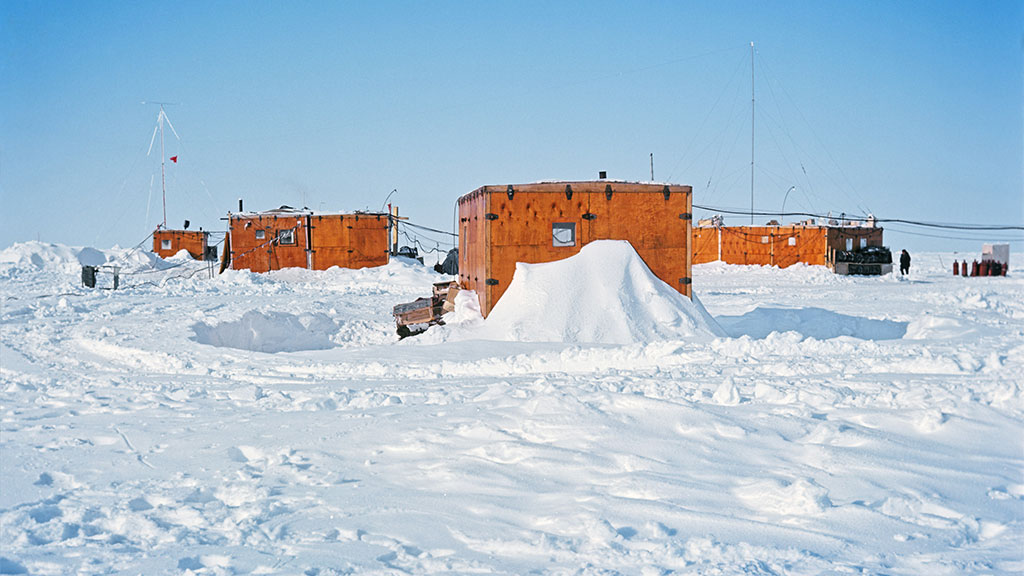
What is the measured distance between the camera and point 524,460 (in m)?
4.99

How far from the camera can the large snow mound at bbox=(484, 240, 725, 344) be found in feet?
37.2

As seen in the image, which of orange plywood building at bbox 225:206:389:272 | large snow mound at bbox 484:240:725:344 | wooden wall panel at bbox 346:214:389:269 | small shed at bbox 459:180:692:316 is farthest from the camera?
wooden wall panel at bbox 346:214:389:269

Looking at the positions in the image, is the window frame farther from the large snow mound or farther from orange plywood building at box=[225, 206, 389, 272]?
orange plywood building at box=[225, 206, 389, 272]

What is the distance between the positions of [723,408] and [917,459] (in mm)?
1552

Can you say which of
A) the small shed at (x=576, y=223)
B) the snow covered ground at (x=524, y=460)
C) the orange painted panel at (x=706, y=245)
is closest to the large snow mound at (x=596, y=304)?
the small shed at (x=576, y=223)

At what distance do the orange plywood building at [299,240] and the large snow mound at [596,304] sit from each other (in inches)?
808

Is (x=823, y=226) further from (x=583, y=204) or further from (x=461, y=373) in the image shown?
(x=461, y=373)

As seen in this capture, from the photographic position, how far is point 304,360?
980 centimetres

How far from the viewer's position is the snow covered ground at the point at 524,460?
142 inches

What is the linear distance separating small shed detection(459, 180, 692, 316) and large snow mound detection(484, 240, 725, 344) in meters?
0.44

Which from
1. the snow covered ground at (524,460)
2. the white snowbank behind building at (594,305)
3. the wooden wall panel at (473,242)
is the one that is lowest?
the snow covered ground at (524,460)

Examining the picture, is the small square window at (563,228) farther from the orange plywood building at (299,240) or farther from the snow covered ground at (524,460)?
the orange plywood building at (299,240)

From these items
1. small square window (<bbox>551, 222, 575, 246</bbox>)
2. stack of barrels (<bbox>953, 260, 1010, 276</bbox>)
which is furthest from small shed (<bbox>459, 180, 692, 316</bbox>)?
stack of barrels (<bbox>953, 260, 1010, 276</bbox>)

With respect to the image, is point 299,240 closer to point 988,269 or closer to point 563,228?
point 563,228
